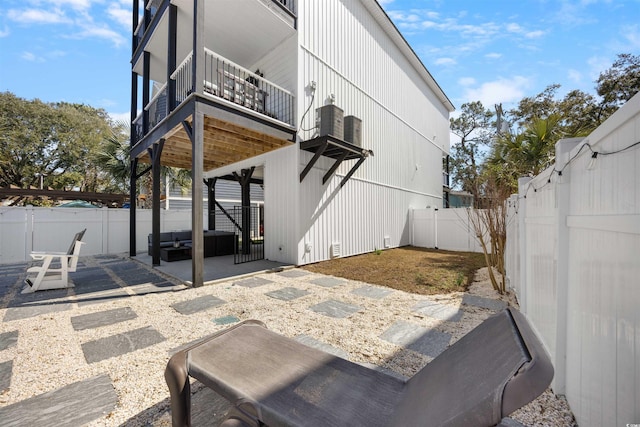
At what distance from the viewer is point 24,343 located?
108 inches

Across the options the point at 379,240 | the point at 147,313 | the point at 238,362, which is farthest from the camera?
the point at 379,240

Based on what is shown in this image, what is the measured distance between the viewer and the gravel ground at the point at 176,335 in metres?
1.85

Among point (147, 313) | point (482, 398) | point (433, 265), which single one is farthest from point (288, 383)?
point (433, 265)

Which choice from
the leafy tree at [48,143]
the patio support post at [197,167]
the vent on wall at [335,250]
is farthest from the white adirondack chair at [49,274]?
the leafy tree at [48,143]

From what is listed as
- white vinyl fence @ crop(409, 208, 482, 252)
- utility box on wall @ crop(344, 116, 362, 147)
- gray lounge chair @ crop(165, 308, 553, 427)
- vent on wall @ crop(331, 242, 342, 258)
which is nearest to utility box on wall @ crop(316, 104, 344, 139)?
utility box on wall @ crop(344, 116, 362, 147)

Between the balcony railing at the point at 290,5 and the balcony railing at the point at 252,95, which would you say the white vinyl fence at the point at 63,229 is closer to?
the balcony railing at the point at 252,95

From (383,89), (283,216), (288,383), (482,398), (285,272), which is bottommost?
(285,272)

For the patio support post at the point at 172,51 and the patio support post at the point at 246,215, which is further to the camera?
the patio support post at the point at 246,215

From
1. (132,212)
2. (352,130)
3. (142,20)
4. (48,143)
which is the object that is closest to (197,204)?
(352,130)

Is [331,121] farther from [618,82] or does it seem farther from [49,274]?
[618,82]

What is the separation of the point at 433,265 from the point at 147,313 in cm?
661

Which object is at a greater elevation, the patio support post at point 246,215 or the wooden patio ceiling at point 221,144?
the wooden patio ceiling at point 221,144

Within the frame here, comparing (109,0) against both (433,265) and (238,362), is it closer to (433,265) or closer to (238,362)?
(238,362)

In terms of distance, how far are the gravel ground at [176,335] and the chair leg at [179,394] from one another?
0.35 meters
